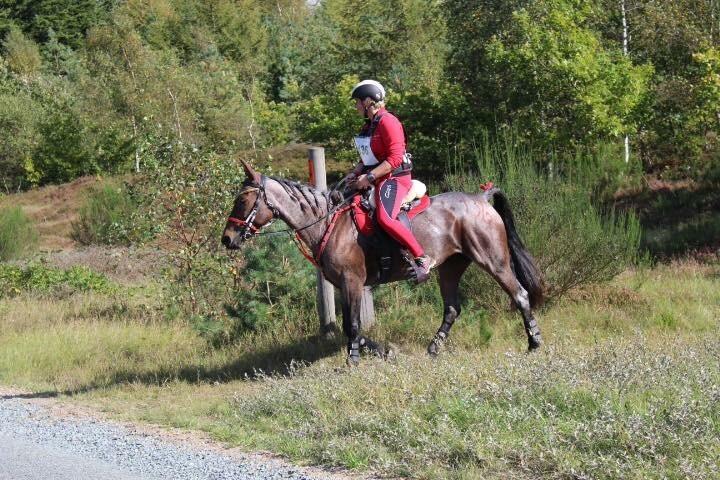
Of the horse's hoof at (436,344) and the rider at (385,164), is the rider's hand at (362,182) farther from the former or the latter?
the horse's hoof at (436,344)

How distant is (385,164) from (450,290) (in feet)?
6.23

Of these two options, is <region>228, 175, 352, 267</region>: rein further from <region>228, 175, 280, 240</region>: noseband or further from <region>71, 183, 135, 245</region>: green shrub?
<region>71, 183, 135, 245</region>: green shrub

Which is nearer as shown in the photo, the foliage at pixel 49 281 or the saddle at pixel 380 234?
the saddle at pixel 380 234

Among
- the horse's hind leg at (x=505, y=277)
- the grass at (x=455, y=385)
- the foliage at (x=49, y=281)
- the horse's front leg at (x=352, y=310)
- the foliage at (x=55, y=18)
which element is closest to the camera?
the grass at (x=455, y=385)

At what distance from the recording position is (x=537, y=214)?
12016 millimetres

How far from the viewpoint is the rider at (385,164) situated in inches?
372

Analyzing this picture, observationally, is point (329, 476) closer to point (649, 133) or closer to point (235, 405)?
point (235, 405)

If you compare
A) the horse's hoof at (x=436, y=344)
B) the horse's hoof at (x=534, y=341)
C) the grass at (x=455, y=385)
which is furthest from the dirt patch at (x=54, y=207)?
the horse's hoof at (x=534, y=341)

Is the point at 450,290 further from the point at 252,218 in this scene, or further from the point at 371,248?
the point at 252,218

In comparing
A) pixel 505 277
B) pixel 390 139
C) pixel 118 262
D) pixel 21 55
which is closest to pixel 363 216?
pixel 390 139

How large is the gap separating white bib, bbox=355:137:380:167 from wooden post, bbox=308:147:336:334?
4.82ft

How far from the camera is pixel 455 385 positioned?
761cm

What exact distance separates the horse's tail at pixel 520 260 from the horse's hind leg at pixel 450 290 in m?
0.53

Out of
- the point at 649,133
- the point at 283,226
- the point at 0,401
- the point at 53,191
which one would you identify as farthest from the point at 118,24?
the point at 0,401
